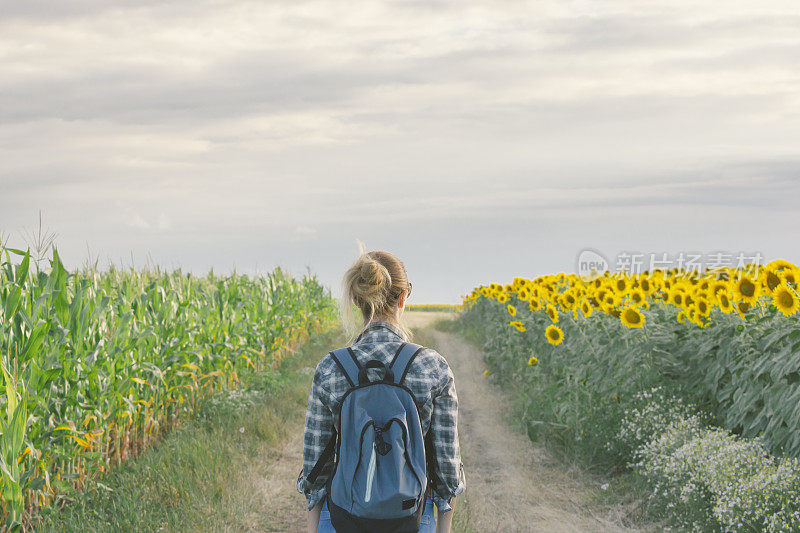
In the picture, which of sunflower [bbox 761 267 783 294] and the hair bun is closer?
the hair bun

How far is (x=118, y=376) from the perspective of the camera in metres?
6.65

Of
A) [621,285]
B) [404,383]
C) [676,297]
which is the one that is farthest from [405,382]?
[621,285]

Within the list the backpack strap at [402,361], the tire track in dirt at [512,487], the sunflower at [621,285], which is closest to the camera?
the backpack strap at [402,361]

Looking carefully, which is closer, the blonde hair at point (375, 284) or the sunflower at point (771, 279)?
the blonde hair at point (375, 284)

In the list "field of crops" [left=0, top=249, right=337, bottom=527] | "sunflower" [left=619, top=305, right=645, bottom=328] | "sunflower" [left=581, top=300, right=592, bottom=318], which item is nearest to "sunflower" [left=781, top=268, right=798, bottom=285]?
"sunflower" [left=619, top=305, right=645, bottom=328]

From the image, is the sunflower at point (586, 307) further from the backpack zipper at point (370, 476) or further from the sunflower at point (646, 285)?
the backpack zipper at point (370, 476)

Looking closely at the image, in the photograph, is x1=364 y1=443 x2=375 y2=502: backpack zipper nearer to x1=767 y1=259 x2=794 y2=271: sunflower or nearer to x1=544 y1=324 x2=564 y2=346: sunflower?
x1=767 y1=259 x2=794 y2=271: sunflower

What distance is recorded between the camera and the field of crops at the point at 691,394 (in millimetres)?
4832

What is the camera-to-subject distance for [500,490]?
662 cm

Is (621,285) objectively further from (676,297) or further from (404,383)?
(404,383)

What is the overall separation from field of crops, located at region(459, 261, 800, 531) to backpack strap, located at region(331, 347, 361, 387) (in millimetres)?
3243

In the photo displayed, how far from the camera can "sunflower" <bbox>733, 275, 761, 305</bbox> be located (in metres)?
5.95

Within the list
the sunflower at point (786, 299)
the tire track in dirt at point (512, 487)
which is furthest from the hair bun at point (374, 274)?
the sunflower at point (786, 299)

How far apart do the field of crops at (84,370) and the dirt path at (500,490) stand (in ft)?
4.99
